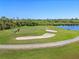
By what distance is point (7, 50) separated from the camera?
17.7m

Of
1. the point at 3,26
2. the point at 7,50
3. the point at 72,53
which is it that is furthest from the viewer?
the point at 3,26

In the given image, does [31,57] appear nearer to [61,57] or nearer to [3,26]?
[61,57]

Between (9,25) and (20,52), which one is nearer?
(20,52)

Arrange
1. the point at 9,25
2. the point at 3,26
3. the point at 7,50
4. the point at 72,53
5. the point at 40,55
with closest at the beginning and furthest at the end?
the point at 40,55
the point at 72,53
the point at 7,50
the point at 3,26
the point at 9,25

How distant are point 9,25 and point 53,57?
5086 cm

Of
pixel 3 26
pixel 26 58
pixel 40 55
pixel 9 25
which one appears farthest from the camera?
pixel 9 25

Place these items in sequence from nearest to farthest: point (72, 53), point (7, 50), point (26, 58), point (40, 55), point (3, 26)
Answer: point (26, 58) < point (40, 55) < point (72, 53) < point (7, 50) < point (3, 26)

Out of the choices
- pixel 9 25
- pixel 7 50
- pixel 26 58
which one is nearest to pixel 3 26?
pixel 9 25

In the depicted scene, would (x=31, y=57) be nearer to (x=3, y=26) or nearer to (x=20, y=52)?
(x=20, y=52)

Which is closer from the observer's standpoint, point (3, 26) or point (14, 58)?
point (14, 58)

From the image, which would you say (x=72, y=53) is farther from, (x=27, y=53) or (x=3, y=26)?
(x=3, y=26)

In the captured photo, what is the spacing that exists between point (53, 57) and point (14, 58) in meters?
3.68

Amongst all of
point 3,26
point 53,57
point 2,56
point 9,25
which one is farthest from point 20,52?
point 9,25

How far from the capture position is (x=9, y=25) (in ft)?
210
